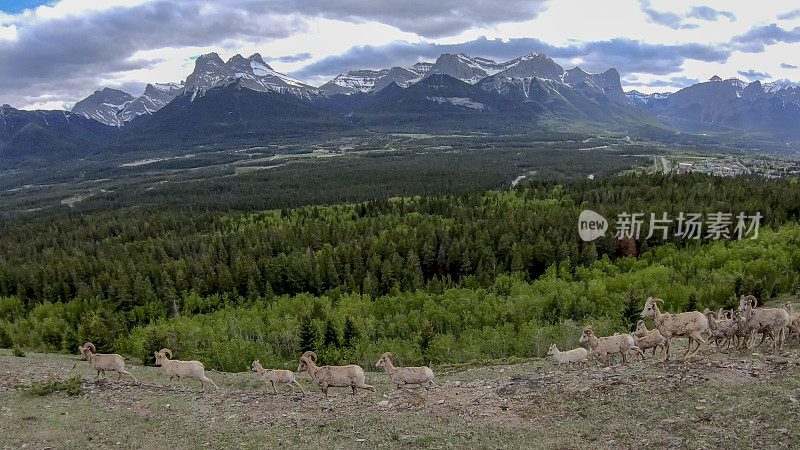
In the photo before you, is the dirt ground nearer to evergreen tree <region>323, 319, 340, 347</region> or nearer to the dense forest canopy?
the dense forest canopy

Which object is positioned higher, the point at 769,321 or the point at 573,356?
the point at 769,321

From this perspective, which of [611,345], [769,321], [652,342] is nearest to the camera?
[769,321]

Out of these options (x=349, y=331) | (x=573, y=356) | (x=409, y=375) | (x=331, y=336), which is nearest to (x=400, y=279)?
(x=349, y=331)

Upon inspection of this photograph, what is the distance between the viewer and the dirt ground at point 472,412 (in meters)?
16.7

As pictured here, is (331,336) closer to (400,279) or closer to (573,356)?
(400,279)

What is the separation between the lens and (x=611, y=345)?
23.3m

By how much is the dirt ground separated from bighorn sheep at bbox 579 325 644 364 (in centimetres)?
89

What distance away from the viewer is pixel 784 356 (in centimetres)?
2123

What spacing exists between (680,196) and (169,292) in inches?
3601

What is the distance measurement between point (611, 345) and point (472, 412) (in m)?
8.39

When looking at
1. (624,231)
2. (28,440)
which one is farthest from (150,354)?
(624,231)

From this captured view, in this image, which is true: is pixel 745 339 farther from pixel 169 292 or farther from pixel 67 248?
pixel 67 248

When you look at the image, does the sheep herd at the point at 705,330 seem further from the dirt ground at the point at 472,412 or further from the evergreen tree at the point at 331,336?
the evergreen tree at the point at 331,336

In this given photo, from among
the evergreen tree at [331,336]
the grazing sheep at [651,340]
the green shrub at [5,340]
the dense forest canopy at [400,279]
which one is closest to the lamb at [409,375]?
the grazing sheep at [651,340]
